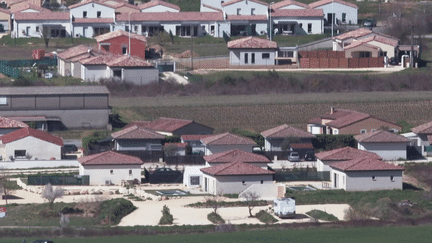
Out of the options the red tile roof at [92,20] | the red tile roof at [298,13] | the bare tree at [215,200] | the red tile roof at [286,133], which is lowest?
the bare tree at [215,200]

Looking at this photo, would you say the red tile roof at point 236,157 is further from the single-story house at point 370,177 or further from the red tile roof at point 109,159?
the single-story house at point 370,177

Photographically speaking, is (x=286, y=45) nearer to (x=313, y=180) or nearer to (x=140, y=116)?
(x=140, y=116)

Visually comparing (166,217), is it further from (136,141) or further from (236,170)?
(136,141)

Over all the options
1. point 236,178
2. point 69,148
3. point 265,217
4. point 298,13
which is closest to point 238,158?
point 236,178

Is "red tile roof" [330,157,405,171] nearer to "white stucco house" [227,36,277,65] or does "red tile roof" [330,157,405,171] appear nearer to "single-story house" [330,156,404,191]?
"single-story house" [330,156,404,191]

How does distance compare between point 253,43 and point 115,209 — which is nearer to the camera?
point 115,209

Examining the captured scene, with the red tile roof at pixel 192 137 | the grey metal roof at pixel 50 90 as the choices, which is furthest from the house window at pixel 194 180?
the grey metal roof at pixel 50 90

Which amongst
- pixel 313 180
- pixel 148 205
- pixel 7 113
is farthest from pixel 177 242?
pixel 7 113
